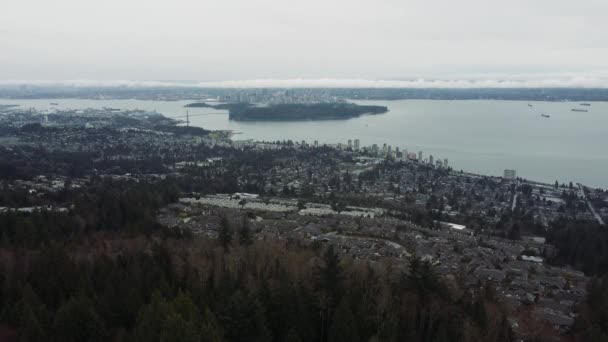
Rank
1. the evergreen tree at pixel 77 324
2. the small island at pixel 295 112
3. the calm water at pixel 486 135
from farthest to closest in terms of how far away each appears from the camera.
Result: the small island at pixel 295 112
the calm water at pixel 486 135
the evergreen tree at pixel 77 324

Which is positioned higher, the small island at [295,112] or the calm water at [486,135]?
the small island at [295,112]

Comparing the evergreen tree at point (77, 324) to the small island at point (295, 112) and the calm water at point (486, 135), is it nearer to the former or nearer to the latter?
the calm water at point (486, 135)

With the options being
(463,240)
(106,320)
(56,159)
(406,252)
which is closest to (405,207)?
(463,240)

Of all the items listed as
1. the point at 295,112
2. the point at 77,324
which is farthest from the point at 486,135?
the point at 77,324

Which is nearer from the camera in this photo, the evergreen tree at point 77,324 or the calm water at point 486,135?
the evergreen tree at point 77,324

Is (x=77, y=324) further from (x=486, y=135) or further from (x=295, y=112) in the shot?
(x=295, y=112)

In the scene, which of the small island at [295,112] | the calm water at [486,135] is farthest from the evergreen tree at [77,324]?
the small island at [295,112]
